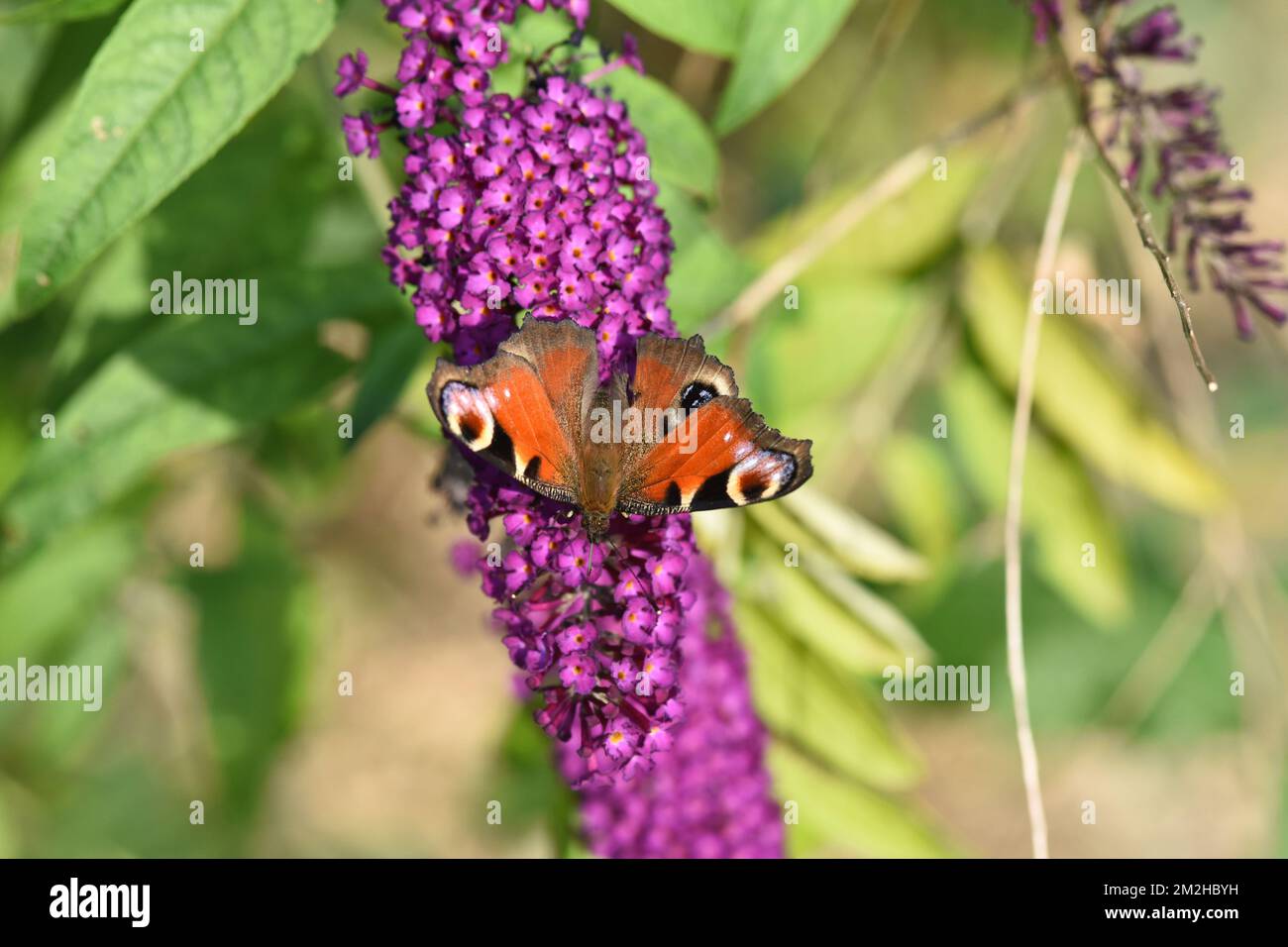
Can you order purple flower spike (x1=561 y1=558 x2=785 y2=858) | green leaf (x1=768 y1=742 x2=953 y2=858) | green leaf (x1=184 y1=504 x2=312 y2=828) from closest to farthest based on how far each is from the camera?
1. purple flower spike (x1=561 y1=558 x2=785 y2=858)
2. green leaf (x1=768 y1=742 x2=953 y2=858)
3. green leaf (x1=184 y1=504 x2=312 y2=828)

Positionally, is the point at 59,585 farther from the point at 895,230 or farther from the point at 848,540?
the point at 895,230

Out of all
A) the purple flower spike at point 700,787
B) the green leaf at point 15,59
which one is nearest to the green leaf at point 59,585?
the green leaf at point 15,59

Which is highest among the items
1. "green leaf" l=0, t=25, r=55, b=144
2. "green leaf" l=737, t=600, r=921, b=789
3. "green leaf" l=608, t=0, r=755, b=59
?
"green leaf" l=0, t=25, r=55, b=144

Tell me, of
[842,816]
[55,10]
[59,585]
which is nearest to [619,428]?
[55,10]

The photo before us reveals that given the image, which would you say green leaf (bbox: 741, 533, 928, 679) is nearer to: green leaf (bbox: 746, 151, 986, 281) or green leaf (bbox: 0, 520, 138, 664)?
green leaf (bbox: 746, 151, 986, 281)

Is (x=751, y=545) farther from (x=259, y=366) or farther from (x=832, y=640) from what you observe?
(x=259, y=366)

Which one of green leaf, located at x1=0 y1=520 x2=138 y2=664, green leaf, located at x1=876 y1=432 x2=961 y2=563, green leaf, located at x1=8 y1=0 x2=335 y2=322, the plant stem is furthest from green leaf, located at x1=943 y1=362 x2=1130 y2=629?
Result: green leaf, located at x1=0 y1=520 x2=138 y2=664

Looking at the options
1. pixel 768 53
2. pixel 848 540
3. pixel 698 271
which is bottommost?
pixel 848 540
